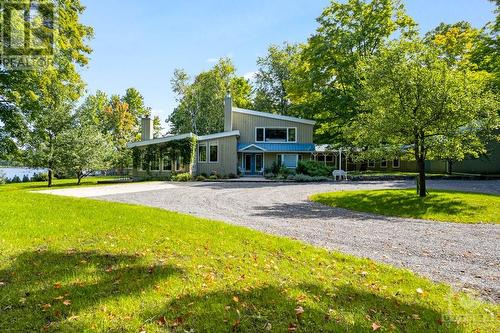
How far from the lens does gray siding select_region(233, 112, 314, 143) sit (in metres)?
30.9

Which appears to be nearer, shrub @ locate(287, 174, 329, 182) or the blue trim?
shrub @ locate(287, 174, 329, 182)

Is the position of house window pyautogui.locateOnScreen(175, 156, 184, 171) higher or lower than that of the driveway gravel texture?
higher

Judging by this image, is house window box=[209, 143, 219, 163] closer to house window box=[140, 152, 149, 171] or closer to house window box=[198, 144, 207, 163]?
house window box=[198, 144, 207, 163]

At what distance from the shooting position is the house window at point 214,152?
1141 inches

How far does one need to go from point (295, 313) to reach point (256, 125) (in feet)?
93.5

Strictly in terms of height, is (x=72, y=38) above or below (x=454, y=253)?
above

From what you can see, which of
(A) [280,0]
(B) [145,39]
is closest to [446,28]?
(A) [280,0]

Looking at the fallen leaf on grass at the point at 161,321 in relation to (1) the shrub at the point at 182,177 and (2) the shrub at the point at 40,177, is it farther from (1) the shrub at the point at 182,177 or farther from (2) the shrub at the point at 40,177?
(2) the shrub at the point at 40,177

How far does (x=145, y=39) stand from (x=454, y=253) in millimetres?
15733

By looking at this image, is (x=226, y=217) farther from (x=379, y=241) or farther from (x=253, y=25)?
(x=253, y=25)

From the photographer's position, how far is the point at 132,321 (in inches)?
121

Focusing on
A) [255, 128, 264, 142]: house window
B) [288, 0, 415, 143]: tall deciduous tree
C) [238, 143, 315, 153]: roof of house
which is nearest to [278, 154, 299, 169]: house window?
[238, 143, 315, 153]: roof of house

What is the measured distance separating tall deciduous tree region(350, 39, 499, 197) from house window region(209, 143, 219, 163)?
55.3 ft

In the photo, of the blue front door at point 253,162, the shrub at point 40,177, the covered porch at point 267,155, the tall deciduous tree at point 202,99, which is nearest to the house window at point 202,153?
the covered porch at point 267,155
